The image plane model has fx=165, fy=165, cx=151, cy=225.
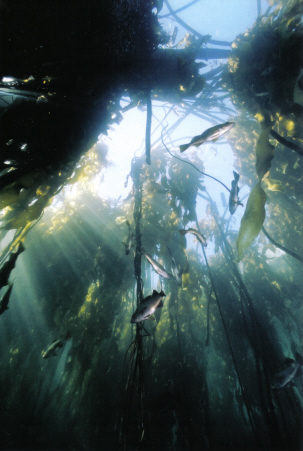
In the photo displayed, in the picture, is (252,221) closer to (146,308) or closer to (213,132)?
(213,132)

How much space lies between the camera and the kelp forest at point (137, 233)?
1452mm

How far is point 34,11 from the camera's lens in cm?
126

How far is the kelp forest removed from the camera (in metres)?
1.45

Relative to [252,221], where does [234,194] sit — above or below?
above

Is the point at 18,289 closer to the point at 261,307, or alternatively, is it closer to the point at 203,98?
the point at 203,98

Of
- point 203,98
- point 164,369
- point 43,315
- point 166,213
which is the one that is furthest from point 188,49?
point 164,369

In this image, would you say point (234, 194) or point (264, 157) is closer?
point (234, 194)

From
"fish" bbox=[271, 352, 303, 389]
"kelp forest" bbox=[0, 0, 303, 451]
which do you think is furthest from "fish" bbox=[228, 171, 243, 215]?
"fish" bbox=[271, 352, 303, 389]

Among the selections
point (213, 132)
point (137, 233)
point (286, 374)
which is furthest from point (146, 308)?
point (286, 374)

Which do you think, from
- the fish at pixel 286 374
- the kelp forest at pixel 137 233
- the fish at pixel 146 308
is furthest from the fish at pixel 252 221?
the fish at pixel 286 374

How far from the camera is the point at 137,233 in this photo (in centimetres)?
211

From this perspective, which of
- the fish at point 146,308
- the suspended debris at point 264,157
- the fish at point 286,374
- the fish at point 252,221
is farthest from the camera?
the fish at point 286,374

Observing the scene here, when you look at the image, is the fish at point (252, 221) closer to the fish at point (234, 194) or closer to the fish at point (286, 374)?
the fish at point (234, 194)

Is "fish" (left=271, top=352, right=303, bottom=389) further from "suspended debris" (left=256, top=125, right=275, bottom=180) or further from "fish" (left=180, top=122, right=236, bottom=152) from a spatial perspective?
"fish" (left=180, top=122, right=236, bottom=152)
